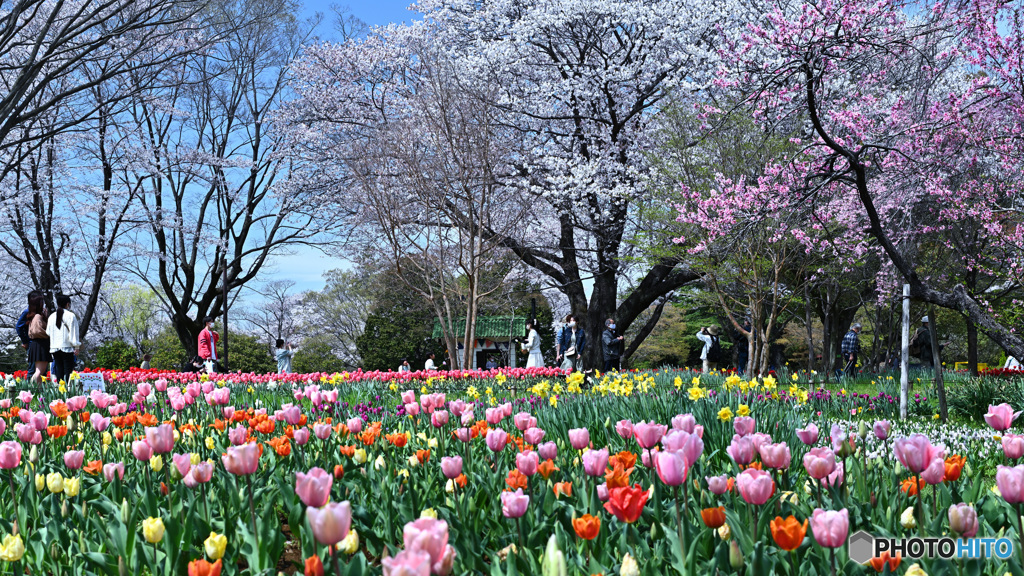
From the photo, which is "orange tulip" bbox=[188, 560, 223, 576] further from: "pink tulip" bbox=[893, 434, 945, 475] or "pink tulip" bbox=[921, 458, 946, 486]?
"pink tulip" bbox=[921, 458, 946, 486]

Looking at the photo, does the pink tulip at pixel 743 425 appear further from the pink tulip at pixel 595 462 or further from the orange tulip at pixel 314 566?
the orange tulip at pixel 314 566

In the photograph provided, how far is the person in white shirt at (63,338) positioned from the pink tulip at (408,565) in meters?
9.41

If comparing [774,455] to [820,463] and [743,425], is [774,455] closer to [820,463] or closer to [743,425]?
[820,463]

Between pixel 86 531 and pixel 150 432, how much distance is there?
1.11 feet

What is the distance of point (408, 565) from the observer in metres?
0.99

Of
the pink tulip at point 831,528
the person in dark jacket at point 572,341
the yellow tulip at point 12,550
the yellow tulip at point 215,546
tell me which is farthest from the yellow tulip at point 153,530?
the person in dark jacket at point 572,341

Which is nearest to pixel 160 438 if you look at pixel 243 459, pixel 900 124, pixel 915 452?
pixel 243 459

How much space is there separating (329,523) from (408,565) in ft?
0.92

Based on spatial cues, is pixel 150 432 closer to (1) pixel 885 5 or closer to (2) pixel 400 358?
(1) pixel 885 5

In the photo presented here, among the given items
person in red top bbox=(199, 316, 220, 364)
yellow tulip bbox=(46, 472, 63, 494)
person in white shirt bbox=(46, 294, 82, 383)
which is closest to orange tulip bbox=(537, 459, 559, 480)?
yellow tulip bbox=(46, 472, 63, 494)

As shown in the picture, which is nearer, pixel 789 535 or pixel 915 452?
pixel 789 535

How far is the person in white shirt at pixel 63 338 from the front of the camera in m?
8.92

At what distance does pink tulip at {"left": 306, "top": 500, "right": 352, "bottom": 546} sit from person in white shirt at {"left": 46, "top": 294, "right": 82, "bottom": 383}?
9136 mm

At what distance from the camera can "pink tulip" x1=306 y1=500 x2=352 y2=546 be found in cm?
121
